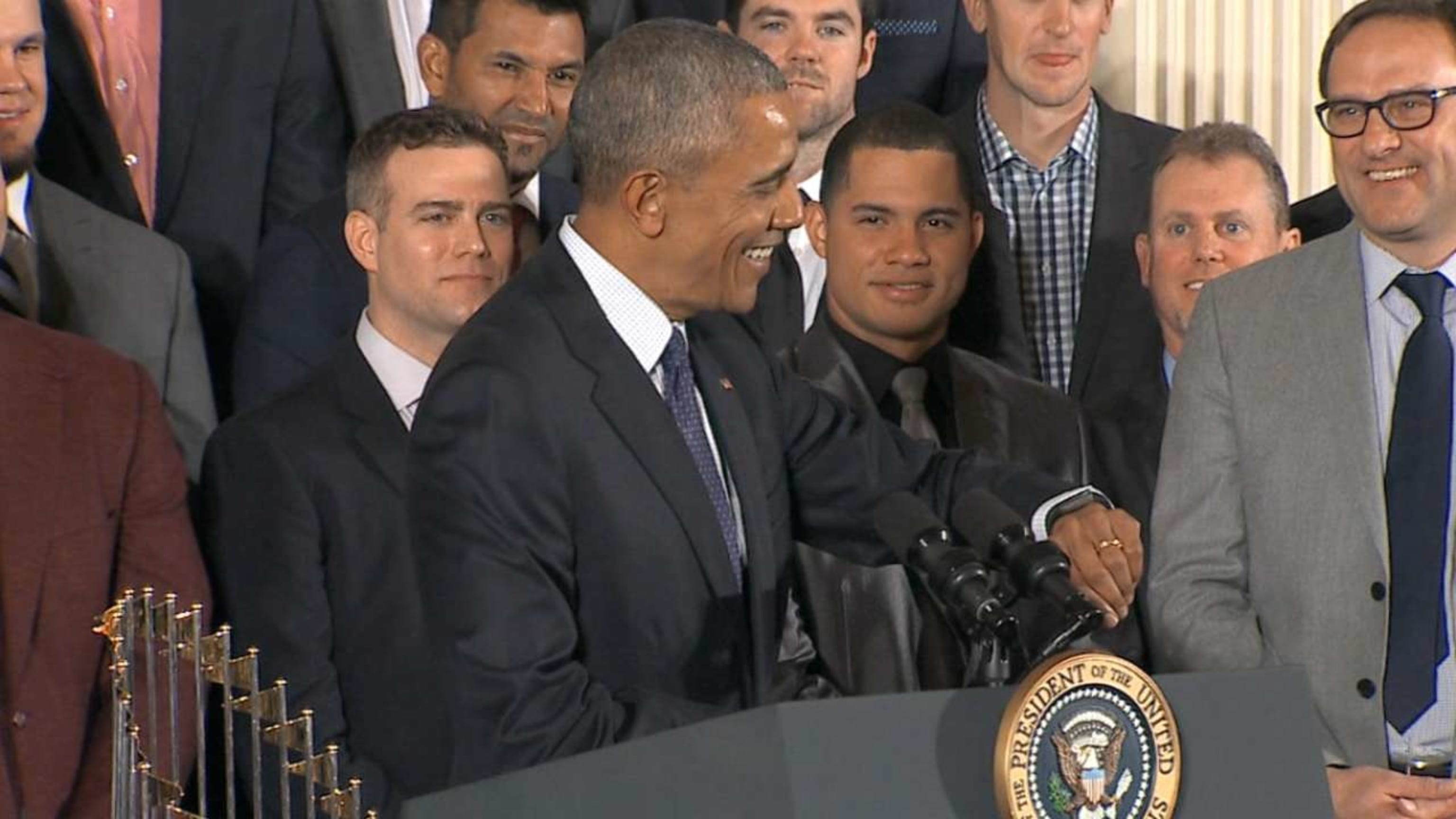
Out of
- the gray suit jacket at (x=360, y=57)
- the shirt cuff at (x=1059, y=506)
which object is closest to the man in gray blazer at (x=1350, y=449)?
the shirt cuff at (x=1059, y=506)

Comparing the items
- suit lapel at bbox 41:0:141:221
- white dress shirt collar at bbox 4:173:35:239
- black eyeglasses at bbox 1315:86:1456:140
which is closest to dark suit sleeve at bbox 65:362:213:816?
white dress shirt collar at bbox 4:173:35:239

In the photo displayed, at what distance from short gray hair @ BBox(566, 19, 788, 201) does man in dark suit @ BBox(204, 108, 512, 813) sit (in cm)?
88

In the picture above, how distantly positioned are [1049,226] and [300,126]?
140 centimetres

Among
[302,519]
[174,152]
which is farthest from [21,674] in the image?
[174,152]

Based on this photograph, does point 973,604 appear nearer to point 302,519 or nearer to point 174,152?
point 302,519

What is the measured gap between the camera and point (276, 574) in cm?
377

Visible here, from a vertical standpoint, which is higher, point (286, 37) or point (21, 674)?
point (286, 37)

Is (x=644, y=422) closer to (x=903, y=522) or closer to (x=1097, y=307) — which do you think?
(x=903, y=522)

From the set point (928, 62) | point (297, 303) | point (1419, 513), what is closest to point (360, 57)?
point (297, 303)

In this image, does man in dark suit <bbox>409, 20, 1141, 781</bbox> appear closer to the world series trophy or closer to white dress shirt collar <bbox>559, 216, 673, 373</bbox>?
white dress shirt collar <bbox>559, 216, 673, 373</bbox>

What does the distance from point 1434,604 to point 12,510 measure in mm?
1958

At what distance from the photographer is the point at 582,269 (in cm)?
314

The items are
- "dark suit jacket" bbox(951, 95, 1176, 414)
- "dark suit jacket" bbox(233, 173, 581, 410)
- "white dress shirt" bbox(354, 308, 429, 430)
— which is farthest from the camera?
"dark suit jacket" bbox(951, 95, 1176, 414)

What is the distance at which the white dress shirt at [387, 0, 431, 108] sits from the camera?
4879 mm
